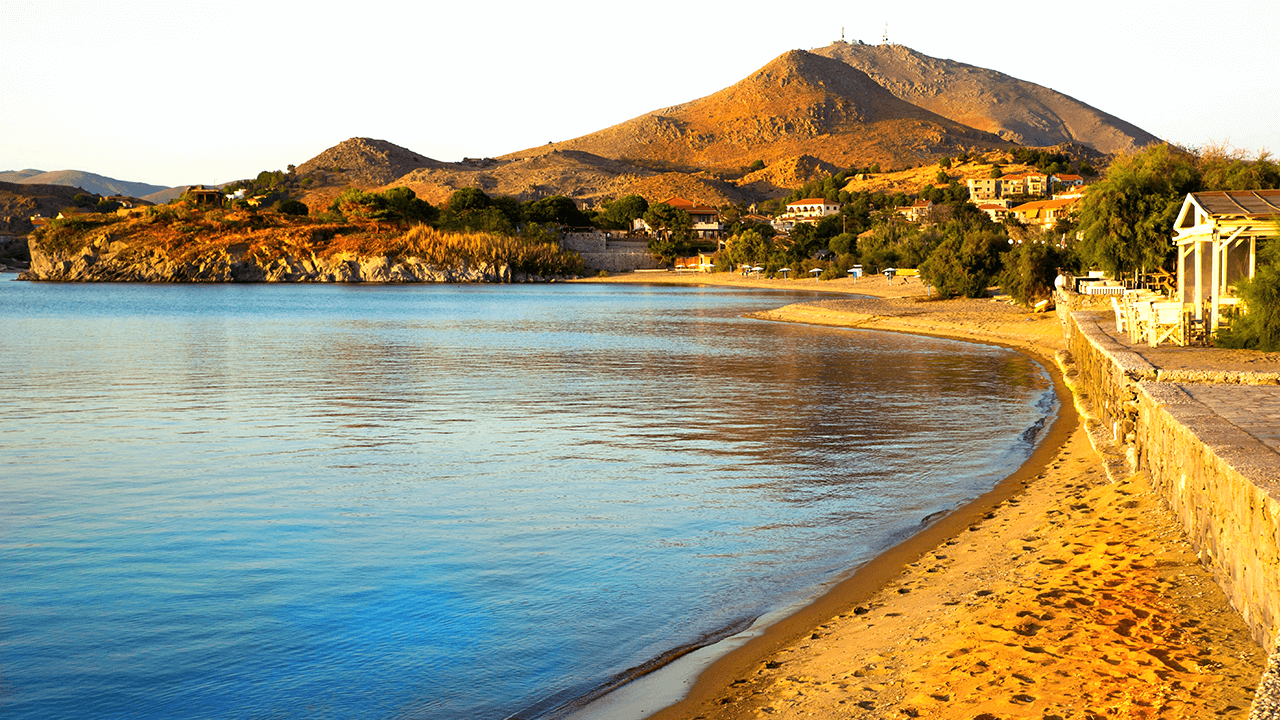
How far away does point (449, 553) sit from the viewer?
27.1 feet

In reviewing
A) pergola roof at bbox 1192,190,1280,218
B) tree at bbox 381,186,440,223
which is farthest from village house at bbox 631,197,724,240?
pergola roof at bbox 1192,190,1280,218

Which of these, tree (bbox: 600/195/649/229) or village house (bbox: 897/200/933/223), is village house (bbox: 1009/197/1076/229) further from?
tree (bbox: 600/195/649/229)

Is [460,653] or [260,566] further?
[260,566]

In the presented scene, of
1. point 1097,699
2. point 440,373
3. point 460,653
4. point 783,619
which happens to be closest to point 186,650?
point 460,653

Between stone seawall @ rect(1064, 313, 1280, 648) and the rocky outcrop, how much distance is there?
106471mm

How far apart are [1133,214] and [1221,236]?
15.5 meters

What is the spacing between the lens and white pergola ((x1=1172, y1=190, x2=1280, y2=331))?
15.7 m

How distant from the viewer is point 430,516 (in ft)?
31.3

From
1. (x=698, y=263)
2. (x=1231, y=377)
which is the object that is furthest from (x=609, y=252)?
(x=1231, y=377)

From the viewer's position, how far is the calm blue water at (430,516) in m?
5.89

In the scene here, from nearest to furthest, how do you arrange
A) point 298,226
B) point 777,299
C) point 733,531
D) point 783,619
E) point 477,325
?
point 783,619 → point 733,531 → point 477,325 → point 777,299 → point 298,226

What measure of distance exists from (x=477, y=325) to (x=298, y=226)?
85781mm

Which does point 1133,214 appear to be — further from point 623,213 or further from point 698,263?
point 623,213

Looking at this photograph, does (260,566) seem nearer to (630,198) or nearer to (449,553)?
(449,553)
